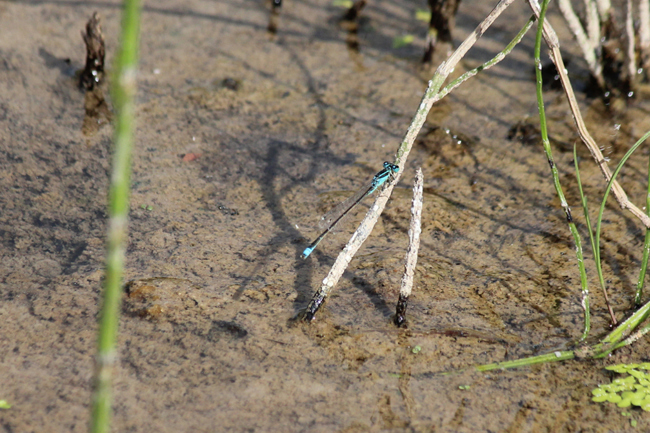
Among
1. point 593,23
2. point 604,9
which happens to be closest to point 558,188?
point 593,23

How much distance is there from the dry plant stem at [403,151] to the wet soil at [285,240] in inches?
8.6

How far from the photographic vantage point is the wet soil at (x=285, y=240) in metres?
2.20

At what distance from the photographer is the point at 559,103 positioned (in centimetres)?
452

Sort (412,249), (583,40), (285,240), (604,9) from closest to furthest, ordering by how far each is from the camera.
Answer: (412,249), (285,240), (583,40), (604,9)

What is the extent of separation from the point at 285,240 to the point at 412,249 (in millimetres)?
959

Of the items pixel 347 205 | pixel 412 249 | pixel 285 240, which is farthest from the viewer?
pixel 347 205

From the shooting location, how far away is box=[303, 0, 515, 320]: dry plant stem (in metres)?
2.23

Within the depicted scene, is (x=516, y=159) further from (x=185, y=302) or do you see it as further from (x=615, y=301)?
(x=185, y=302)

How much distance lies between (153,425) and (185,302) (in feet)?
2.27

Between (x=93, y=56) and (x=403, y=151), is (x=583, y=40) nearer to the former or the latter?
(x=403, y=151)

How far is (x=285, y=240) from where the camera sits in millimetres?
3135

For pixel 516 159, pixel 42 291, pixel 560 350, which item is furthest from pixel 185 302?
pixel 516 159

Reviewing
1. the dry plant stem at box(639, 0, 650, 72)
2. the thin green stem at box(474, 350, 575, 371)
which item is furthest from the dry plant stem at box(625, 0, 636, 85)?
the thin green stem at box(474, 350, 575, 371)

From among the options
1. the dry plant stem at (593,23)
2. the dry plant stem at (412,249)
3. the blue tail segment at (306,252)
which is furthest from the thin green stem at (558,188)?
the dry plant stem at (593,23)
